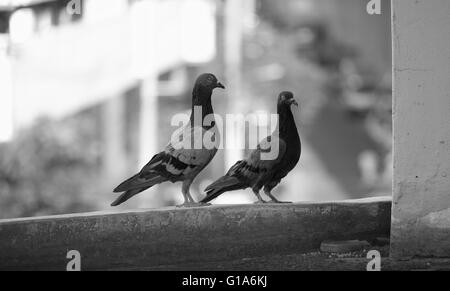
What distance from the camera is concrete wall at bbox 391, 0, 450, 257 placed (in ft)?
19.8

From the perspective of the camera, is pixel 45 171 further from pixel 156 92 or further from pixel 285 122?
pixel 285 122

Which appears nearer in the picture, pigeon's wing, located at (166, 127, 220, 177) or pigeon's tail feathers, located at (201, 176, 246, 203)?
pigeon's wing, located at (166, 127, 220, 177)

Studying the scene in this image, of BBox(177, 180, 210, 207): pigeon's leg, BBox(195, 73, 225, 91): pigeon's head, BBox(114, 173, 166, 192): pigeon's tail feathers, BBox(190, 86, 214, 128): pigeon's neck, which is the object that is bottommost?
BBox(177, 180, 210, 207): pigeon's leg

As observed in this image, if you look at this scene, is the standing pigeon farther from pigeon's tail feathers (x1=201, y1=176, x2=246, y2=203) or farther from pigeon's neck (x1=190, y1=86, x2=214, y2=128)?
pigeon's tail feathers (x1=201, y1=176, x2=246, y2=203)

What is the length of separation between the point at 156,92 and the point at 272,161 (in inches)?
553

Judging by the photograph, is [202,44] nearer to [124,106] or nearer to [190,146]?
[124,106]

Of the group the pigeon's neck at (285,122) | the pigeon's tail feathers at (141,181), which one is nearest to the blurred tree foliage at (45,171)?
the pigeon's tail feathers at (141,181)

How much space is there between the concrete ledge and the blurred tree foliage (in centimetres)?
754

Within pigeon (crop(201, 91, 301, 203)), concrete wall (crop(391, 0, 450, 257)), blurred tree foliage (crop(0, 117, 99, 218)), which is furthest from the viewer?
blurred tree foliage (crop(0, 117, 99, 218))

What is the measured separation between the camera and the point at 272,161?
6.18m

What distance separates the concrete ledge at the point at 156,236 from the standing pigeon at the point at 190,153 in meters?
0.22

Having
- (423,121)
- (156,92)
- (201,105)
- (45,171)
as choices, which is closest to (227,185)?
(201,105)

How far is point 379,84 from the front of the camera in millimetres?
25484

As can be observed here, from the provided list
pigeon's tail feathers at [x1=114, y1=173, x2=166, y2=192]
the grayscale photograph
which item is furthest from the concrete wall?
pigeon's tail feathers at [x1=114, y1=173, x2=166, y2=192]
